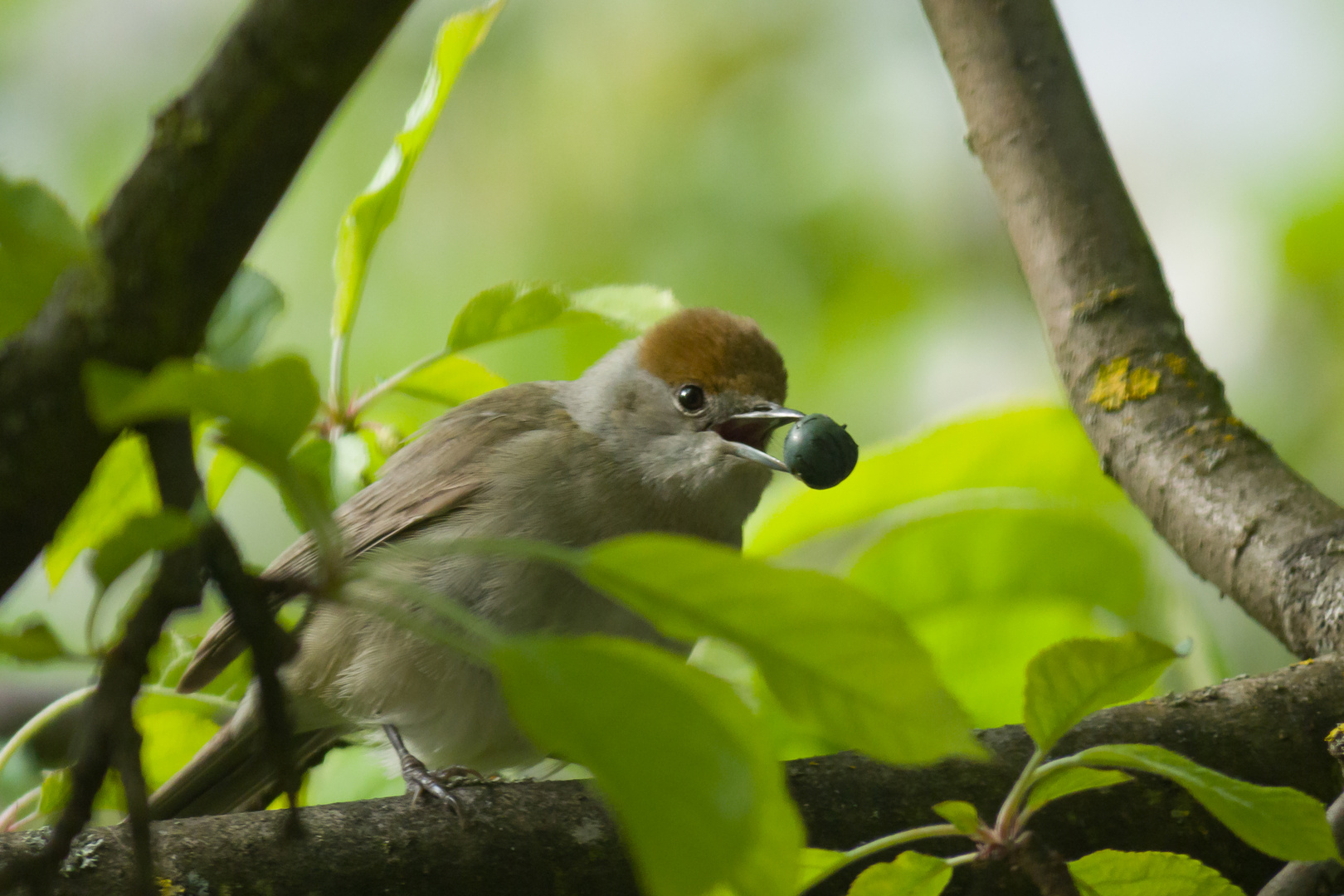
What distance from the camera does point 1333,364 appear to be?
5164 mm

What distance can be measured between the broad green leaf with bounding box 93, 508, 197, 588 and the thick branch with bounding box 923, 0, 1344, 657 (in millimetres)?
2112

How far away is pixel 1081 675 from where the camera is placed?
1.28m

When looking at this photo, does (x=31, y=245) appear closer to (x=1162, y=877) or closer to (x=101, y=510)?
(x=101, y=510)

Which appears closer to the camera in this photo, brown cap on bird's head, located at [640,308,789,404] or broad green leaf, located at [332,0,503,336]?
broad green leaf, located at [332,0,503,336]

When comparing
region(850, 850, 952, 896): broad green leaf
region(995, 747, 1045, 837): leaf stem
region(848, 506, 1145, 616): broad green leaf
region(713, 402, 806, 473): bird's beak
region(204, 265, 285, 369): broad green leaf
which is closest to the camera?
region(850, 850, 952, 896): broad green leaf

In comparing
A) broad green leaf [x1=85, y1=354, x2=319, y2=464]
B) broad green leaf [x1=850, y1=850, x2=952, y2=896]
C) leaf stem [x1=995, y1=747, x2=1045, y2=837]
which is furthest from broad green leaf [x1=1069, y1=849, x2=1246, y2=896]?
broad green leaf [x1=85, y1=354, x2=319, y2=464]

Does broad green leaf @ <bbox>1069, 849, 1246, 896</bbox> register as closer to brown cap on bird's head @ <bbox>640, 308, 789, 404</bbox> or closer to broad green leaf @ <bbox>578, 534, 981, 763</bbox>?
broad green leaf @ <bbox>578, 534, 981, 763</bbox>

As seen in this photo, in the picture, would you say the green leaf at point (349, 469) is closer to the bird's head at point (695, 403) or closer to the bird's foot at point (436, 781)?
the bird's foot at point (436, 781)

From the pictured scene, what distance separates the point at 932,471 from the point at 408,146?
1.31 meters

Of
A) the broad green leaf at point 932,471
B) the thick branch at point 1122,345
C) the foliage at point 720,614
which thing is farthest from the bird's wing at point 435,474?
the thick branch at point 1122,345

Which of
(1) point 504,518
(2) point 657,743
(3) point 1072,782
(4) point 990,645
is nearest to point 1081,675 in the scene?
(3) point 1072,782

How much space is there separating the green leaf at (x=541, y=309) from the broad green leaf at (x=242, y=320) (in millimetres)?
461

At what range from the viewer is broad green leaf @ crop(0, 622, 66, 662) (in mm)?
907

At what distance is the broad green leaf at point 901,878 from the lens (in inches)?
48.7
